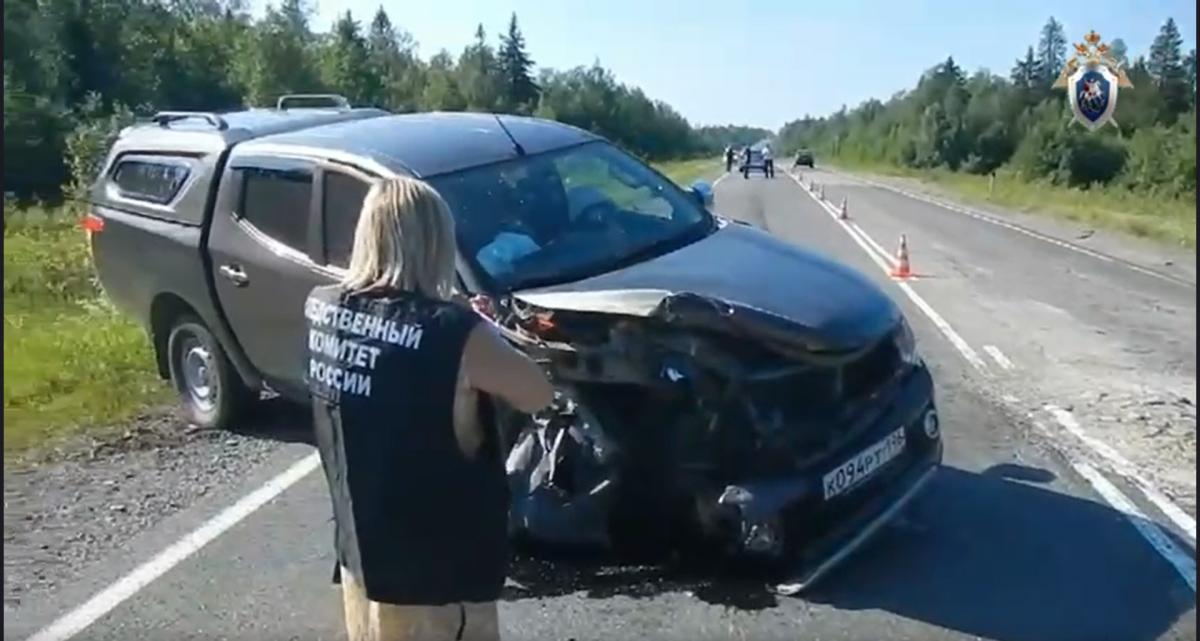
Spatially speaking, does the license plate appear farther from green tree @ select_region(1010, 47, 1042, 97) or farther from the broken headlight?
green tree @ select_region(1010, 47, 1042, 97)

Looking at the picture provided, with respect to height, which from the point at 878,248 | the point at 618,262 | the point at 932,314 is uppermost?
Answer: the point at 618,262

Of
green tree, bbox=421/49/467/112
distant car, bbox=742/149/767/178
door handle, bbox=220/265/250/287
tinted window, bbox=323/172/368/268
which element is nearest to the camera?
tinted window, bbox=323/172/368/268

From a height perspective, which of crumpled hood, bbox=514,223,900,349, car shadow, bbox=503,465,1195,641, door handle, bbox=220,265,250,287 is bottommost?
car shadow, bbox=503,465,1195,641

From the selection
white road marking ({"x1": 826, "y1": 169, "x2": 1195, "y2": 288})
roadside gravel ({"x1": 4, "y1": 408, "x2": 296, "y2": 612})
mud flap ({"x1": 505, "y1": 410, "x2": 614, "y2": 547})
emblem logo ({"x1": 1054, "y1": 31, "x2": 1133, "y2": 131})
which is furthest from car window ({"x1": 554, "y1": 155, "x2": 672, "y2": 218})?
emblem logo ({"x1": 1054, "y1": 31, "x2": 1133, "y2": 131})

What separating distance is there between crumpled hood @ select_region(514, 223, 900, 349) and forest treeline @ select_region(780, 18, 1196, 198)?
1194 inches

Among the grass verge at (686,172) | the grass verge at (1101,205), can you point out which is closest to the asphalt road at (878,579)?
the grass verge at (1101,205)

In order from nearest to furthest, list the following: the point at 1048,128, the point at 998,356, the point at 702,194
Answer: the point at 702,194 → the point at 998,356 → the point at 1048,128

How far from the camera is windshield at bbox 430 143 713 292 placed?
18.6ft

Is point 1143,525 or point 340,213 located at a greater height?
point 340,213

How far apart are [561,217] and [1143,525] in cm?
281

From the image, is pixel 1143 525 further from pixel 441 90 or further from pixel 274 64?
pixel 274 64

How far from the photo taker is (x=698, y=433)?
190 inches

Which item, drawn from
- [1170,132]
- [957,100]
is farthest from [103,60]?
[957,100]

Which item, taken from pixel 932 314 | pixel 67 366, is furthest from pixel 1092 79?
pixel 67 366
